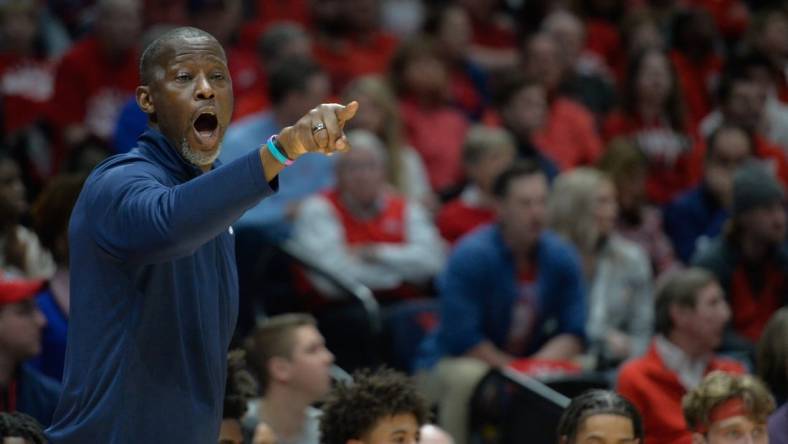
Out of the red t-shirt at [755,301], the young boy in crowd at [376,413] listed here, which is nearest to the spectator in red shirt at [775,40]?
the red t-shirt at [755,301]

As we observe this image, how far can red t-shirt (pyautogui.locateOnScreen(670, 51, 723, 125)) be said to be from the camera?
8.80 meters

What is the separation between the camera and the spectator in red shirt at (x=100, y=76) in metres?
7.00

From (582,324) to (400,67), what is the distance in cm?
222

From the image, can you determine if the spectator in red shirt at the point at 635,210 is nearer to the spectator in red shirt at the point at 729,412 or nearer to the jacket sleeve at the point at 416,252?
the jacket sleeve at the point at 416,252

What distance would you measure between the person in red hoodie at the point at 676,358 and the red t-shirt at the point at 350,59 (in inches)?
124

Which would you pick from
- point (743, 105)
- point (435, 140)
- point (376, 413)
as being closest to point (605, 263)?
point (435, 140)

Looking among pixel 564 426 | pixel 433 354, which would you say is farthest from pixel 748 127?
pixel 564 426

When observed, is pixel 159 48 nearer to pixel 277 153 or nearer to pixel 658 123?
pixel 277 153

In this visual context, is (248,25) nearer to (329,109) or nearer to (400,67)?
(400,67)

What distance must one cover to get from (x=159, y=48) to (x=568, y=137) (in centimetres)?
512

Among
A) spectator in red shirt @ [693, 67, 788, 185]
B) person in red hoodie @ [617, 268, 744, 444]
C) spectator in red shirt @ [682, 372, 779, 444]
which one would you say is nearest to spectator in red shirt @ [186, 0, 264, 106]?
spectator in red shirt @ [693, 67, 788, 185]

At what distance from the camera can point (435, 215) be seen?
6.82 meters

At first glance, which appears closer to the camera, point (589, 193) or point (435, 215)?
point (589, 193)

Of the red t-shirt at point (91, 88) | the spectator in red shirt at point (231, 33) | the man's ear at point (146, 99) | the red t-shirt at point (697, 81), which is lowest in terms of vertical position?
the man's ear at point (146, 99)
